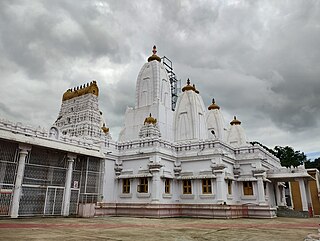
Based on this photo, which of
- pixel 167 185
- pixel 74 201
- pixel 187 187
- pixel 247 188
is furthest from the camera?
pixel 247 188

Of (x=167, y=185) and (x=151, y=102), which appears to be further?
(x=151, y=102)

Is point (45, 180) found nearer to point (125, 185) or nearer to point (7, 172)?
point (7, 172)

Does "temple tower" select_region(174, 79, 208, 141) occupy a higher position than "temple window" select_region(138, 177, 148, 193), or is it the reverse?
"temple tower" select_region(174, 79, 208, 141)

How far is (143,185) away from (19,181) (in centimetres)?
920

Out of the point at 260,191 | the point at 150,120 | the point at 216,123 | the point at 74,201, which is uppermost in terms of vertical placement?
the point at 216,123

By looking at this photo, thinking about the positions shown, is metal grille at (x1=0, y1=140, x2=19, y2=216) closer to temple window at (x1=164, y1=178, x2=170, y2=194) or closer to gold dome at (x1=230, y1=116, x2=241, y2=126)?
temple window at (x1=164, y1=178, x2=170, y2=194)

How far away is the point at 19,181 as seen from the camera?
16.9 meters

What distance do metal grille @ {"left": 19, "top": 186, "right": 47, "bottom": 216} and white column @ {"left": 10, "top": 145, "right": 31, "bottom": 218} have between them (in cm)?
75

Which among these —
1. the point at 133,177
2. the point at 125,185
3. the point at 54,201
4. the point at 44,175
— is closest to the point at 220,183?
the point at 133,177

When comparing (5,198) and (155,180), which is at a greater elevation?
(155,180)

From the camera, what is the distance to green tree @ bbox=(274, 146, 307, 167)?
214 ft

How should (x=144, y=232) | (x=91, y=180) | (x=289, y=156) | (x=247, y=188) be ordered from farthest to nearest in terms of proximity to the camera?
(x=289, y=156)
(x=247, y=188)
(x=91, y=180)
(x=144, y=232)

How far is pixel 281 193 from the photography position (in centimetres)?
3281

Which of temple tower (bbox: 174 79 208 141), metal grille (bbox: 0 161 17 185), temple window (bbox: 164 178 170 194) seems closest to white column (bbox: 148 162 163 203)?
temple window (bbox: 164 178 170 194)
